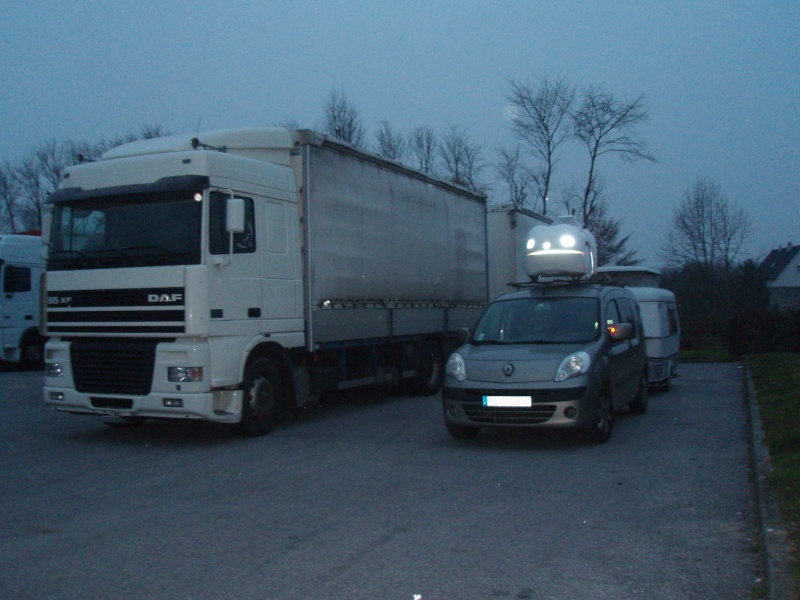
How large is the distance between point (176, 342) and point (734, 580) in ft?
20.8

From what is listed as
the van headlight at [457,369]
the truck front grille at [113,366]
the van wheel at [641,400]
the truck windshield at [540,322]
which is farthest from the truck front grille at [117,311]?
the van wheel at [641,400]

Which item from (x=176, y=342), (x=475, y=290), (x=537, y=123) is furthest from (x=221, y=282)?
(x=537, y=123)

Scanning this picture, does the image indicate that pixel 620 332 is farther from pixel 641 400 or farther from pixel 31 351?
pixel 31 351

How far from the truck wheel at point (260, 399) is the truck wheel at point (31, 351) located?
12.7 m

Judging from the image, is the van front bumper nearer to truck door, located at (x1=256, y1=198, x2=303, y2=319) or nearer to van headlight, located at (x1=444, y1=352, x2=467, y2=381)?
van headlight, located at (x1=444, y1=352, x2=467, y2=381)

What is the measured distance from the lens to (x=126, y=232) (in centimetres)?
934

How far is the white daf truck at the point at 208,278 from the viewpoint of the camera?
29.6 feet

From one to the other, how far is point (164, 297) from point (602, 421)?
5183 millimetres

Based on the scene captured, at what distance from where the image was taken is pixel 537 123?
3198 centimetres

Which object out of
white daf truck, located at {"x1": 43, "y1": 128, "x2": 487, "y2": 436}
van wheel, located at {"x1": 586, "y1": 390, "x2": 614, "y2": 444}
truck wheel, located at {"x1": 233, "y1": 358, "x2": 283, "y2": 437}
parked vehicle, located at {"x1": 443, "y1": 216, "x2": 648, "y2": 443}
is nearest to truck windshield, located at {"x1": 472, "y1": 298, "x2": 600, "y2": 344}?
parked vehicle, located at {"x1": 443, "y1": 216, "x2": 648, "y2": 443}

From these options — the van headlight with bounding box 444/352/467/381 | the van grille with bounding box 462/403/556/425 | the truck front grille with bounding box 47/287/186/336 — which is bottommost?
the van grille with bounding box 462/403/556/425

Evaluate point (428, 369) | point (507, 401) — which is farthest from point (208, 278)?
point (428, 369)

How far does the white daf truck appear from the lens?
9023 millimetres

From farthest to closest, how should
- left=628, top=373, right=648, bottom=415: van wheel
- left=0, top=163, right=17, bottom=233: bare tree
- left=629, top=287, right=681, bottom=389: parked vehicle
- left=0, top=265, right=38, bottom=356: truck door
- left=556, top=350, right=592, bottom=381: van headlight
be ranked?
1. left=0, top=163, right=17, bottom=233: bare tree
2. left=0, top=265, right=38, bottom=356: truck door
3. left=629, top=287, right=681, bottom=389: parked vehicle
4. left=628, top=373, right=648, bottom=415: van wheel
5. left=556, top=350, right=592, bottom=381: van headlight
